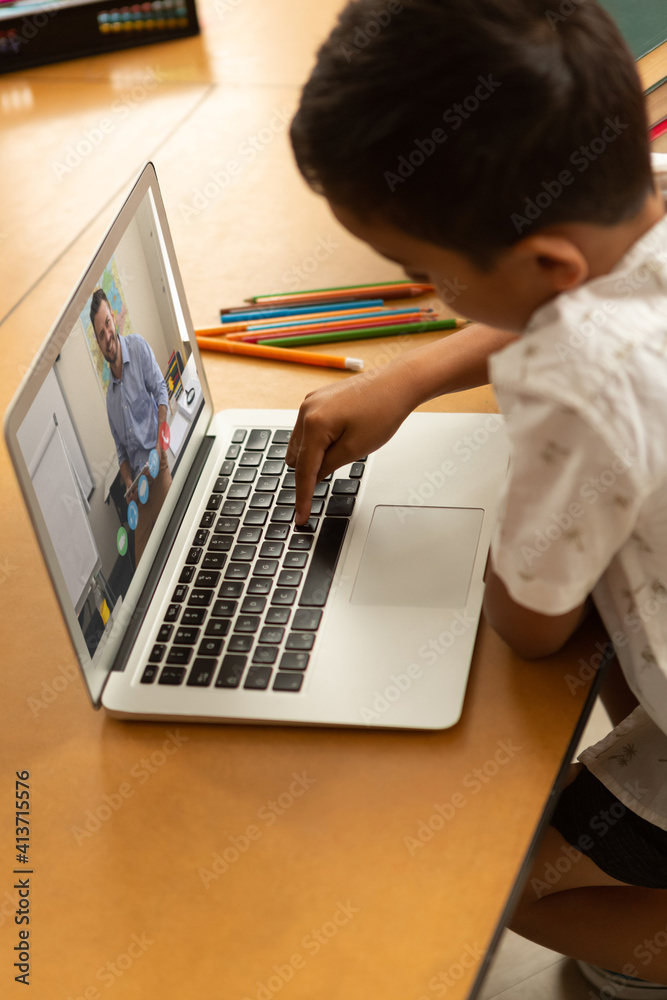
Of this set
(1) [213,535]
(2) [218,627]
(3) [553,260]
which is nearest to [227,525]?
(1) [213,535]

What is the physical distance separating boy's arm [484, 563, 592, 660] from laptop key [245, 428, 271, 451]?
29cm

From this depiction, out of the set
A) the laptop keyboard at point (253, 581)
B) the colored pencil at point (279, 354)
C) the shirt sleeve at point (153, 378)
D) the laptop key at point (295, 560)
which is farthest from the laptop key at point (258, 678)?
the colored pencil at point (279, 354)

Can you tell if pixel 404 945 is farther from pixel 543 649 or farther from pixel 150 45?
pixel 150 45

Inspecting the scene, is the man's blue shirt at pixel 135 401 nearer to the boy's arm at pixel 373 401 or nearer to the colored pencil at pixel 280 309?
the boy's arm at pixel 373 401

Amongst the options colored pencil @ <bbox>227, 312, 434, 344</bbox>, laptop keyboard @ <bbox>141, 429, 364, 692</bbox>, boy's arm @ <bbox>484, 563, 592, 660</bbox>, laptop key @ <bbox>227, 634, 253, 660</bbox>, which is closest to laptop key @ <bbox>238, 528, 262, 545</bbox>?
laptop keyboard @ <bbox>141, 429, 364, 692</bbox>

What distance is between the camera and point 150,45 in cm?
170

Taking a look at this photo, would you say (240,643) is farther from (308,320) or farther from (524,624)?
(308,320)

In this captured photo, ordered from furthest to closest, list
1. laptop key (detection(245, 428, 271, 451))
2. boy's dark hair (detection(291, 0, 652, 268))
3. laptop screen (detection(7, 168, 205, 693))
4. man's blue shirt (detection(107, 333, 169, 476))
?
laptop key (detection(245, 428, 271, 451)) < man's blue shirt (detection(107, 333, 169, 476)) < laptop screen (detection(7, 168, 205, 693)) < boy's dark hair (detection(291, 0, 652, 268))

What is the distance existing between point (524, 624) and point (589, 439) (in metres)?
0.16

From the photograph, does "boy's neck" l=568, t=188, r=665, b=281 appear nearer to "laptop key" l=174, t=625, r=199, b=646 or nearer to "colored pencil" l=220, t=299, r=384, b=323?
"laptop key" l=174, t=625, r=199, b=646

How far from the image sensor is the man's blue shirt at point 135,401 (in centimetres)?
75

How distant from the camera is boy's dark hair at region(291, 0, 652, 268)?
1.65 ft

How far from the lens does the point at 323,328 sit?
3.42 feet

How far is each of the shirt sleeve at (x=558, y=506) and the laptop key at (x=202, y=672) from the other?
0.74 feet
